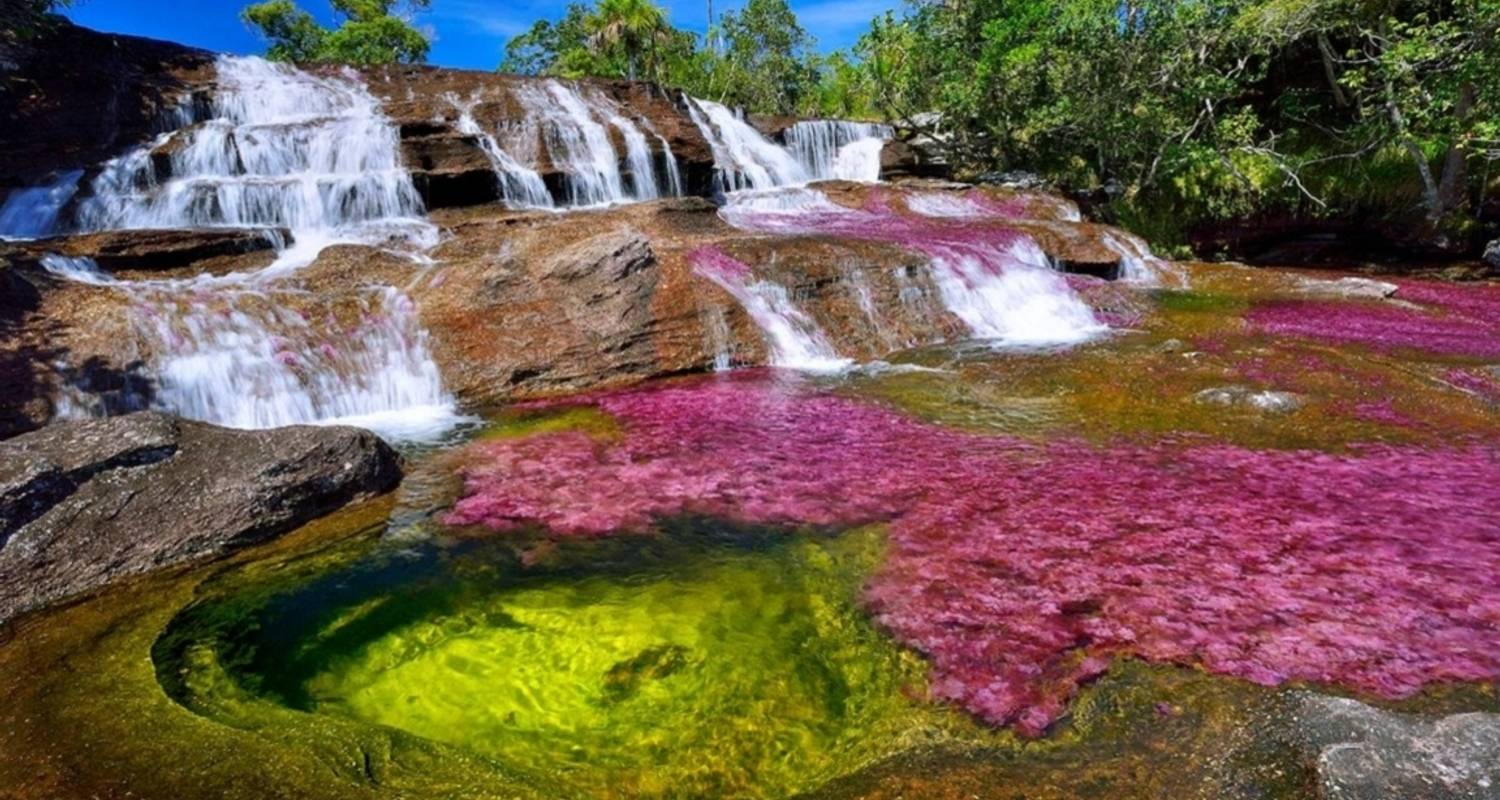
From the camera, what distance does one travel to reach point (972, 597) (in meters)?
5.95

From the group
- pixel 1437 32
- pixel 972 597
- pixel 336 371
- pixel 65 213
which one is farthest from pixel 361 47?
pixel 972 597

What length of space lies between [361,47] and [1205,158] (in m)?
55.0

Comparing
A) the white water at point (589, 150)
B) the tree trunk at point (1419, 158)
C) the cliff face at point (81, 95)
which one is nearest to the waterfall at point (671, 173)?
the white water at point (589, 150)

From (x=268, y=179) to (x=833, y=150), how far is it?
21521mm

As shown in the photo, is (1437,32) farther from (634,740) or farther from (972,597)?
→ (634,740)

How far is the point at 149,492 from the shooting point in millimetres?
7082

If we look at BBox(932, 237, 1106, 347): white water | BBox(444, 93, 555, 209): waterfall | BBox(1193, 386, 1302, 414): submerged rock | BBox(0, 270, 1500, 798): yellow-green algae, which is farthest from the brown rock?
BBox(1193, 386, 1302, 414): submerged rock

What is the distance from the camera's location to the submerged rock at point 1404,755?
344 centimetres

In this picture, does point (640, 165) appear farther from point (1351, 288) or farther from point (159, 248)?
point (1351, 288)

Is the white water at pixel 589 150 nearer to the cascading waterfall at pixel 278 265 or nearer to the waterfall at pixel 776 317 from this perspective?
the cascading waterfall at pixel 278 265

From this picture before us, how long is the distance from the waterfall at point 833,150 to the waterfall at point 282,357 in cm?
2225

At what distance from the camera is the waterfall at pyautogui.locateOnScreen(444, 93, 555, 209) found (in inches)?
819

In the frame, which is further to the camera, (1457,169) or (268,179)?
(1457,169)

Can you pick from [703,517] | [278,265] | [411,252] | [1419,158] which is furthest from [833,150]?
[703,517]
